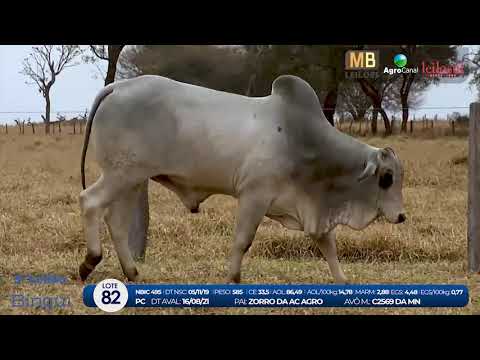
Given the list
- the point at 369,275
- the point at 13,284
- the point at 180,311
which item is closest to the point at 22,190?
the point at 13,284

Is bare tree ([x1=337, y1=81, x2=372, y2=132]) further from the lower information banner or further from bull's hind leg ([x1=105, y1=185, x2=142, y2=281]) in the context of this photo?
bull's hind leg ([x1=105, y1=185, x2=142, y2=281])

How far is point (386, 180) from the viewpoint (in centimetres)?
582

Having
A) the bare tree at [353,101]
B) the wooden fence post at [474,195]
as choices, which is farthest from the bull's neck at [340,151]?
the wooden fence post at [474,195]

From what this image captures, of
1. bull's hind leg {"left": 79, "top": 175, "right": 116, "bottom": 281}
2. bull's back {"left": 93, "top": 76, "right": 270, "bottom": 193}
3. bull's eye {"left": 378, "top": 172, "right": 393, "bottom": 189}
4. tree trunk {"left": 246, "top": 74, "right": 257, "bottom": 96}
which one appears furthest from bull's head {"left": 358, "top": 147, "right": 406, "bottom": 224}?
bull's hind leg {"left": 79, "top": 175, "right": 116, "bottom": 281}

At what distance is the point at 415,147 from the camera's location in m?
6.61

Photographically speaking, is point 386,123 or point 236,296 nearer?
point 236,296

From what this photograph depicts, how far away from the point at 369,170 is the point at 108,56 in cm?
202

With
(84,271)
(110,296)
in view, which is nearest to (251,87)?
(84,271)

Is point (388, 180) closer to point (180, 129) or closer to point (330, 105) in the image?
point (330, 105)

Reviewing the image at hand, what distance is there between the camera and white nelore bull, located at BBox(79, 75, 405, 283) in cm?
572

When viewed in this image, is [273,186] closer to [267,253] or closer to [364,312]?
[364,312]

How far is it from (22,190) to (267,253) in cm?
213

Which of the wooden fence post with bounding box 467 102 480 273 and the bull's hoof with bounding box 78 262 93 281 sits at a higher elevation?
the wooden fence post with bounding box 467 102 480 273

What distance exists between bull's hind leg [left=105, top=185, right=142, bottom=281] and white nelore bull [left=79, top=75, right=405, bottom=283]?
0.29 feet
